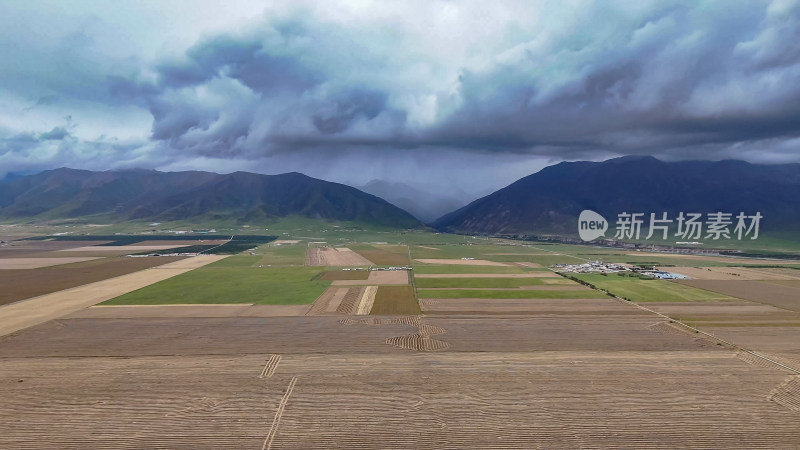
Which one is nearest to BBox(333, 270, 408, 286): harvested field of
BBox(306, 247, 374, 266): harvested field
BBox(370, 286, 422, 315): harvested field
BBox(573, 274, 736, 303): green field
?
BBox(370, 286, 422, 315): harvested field

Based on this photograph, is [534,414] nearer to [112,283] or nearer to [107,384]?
[107,384]

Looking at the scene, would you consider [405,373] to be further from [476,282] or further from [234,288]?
[234,288]

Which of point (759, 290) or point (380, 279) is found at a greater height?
point (759, 290)

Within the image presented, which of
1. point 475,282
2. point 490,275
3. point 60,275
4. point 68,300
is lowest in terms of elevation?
point 68,300

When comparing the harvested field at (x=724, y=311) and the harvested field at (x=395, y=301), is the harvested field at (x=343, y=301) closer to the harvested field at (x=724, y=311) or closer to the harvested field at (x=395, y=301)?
the harvested field at (x=395, y=301)

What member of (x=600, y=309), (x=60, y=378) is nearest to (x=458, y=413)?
(x=60, y=378)

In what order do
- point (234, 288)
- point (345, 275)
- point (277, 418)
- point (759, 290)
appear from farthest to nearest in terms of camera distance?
point (345, 275), point (234, 288), point (759, 290), point (277, 418)

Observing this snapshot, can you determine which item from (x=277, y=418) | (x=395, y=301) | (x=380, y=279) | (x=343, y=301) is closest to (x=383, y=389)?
(x=277, y=418)

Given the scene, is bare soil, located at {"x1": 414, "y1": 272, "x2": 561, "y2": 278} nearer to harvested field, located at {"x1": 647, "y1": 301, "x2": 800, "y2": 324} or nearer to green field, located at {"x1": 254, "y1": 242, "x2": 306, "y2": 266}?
harvested field, located at {"x1": 647, "y1": 301, "x2": 800, "y2": 324}

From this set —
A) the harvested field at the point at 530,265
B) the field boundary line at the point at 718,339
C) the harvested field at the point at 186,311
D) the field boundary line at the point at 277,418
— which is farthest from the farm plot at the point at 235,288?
the harvested field at the point at 530,265
